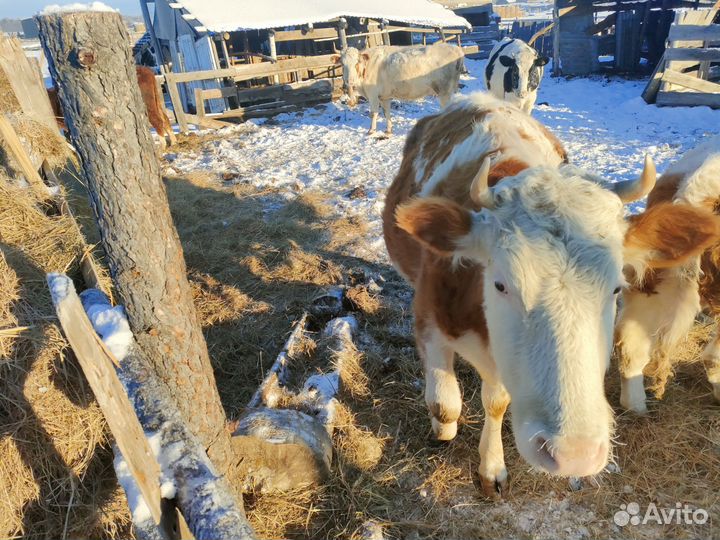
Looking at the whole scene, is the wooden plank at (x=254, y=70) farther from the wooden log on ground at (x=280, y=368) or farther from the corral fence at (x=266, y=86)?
the wooden log on ground at (x=280, y=368)

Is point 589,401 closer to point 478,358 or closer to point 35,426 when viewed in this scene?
point 478,358

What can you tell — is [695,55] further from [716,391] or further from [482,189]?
[482,189]

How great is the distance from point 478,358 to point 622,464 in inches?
53.7

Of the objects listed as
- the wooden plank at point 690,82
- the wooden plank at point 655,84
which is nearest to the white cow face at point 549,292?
the wooden plank at point 690,82

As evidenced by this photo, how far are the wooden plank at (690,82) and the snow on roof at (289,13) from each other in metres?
9.57

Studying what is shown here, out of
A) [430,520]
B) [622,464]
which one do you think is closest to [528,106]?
[622,464]

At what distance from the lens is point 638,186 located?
6.35 ft

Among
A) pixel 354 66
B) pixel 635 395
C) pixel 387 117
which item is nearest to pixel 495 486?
pixel 635 395

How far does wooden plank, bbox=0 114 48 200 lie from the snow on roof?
12.3 m

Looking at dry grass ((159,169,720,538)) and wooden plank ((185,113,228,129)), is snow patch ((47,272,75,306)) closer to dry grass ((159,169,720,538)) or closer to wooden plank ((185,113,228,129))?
dry grass ((159,169,720,538))

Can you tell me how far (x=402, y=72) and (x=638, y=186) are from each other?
11325mm

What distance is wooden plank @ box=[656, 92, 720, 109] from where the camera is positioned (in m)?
9.89

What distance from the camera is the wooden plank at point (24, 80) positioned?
4.77 metres

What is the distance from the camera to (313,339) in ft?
12.6
